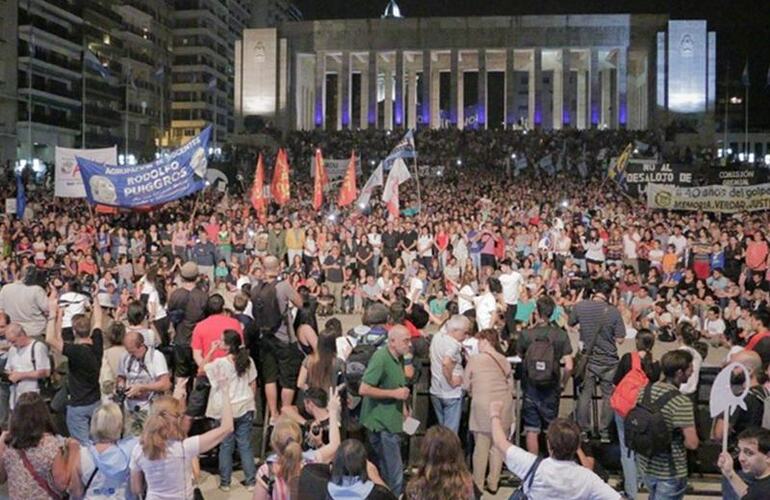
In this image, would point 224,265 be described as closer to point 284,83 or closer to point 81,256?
point 81,256

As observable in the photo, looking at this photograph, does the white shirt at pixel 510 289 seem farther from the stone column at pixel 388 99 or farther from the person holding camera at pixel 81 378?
the stone column at pixel 388 99

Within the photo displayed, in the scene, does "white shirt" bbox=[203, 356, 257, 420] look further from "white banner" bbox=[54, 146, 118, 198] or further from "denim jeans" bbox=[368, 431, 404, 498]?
Result: "white banner" bbox=[54, 146, 118, 198]

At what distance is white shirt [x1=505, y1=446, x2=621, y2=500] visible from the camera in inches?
201

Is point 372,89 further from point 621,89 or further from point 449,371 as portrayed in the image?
point 449,371

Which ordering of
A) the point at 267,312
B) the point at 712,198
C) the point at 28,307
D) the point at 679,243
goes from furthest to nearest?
the point at 712,198
the point at 679,243
the point at 28,307
the point at 267,312

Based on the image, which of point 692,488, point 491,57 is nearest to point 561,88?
point 491,57

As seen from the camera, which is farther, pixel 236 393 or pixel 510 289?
pixel 510 289

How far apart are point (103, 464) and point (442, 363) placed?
11.0ft

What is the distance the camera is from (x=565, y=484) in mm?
5129

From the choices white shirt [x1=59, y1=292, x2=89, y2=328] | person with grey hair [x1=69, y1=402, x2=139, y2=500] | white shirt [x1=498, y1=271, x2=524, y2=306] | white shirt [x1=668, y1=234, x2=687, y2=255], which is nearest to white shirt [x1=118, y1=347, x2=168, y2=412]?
person with grey hair [x1=69, y1=402, x2=139, y2=500]

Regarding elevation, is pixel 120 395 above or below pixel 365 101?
below

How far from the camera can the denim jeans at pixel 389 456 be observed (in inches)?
290

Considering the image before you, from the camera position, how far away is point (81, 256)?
1877 cm

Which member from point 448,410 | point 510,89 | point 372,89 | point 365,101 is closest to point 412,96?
point 365,101
